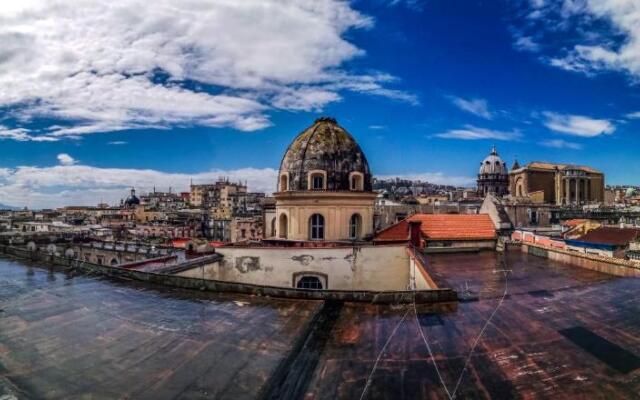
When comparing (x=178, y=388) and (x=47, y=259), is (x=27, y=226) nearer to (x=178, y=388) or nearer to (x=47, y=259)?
(x=47, y=259)

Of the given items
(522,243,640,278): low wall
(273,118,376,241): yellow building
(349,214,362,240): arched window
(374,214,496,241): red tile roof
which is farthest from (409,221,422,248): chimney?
(522,243,640,278): low wall

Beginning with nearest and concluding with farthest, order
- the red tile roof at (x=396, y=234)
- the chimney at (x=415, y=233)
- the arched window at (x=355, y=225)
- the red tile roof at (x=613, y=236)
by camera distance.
Answer: the chimney at (x=415, y=233), the red tile roof at (x=396, y=234), the arched window at (x=355, y=225), the red tile roof at (x=613, y=236)

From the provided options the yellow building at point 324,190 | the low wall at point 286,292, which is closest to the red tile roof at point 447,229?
the yellow building at point 324,190

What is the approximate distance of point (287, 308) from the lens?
29.7ft

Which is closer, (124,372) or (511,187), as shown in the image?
(124,372)

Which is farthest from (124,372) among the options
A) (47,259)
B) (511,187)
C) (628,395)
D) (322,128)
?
(511,187)

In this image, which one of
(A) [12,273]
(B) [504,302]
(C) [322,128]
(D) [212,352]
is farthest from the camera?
(C) [322,128]

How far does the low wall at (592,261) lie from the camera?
14.2m

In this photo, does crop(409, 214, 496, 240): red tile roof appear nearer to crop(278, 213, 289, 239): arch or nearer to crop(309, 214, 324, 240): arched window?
crop(309, 214, 324, 240): arched window

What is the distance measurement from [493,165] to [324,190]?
73.9 meters

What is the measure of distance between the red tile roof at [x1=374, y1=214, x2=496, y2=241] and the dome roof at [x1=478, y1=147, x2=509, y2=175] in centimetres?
6720

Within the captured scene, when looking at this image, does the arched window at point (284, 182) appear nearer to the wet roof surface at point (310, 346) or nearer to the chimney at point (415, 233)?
the chimney at point (415, 233)

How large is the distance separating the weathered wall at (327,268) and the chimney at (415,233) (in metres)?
3.01

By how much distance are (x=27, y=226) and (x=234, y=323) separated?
6294 centimetres
